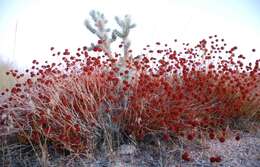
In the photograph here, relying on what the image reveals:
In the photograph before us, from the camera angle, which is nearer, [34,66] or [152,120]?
[152,120]

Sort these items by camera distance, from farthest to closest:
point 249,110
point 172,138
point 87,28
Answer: point 87,28
point 249,110
point 172,138

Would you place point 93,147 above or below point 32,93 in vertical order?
below

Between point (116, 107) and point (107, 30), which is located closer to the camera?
point (116, 107)

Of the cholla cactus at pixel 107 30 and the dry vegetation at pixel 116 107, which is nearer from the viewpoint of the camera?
the dry vegetation at pixel 116 107

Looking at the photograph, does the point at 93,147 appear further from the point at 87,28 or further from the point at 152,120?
the point at 87,28

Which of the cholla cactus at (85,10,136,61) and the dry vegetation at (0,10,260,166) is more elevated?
the cholla cactus at (85,10,136,61)

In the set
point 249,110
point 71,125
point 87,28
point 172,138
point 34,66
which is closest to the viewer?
point 71,125

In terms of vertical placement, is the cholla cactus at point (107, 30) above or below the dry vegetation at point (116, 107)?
above

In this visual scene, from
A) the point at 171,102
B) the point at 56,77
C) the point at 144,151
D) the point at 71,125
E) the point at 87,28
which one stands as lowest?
the point at 144,151

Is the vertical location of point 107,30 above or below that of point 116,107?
above

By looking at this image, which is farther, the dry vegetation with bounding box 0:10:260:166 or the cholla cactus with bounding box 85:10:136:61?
the cholla cactus with bounding box 85:10:136:61

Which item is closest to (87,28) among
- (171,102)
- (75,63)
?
(75,63)
